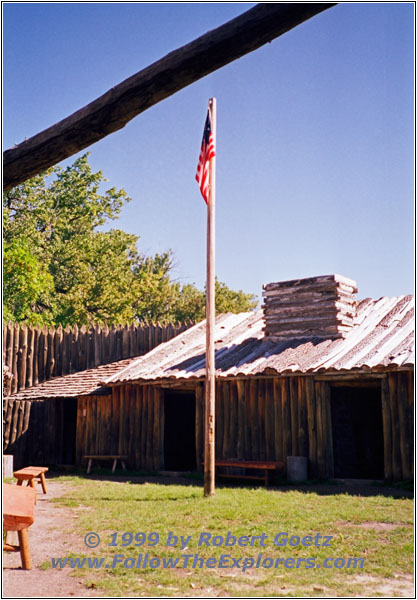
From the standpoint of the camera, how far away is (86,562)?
683 cm

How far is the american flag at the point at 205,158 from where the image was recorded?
12.2 m

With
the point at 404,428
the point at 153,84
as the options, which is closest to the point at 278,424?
the point at 404,428

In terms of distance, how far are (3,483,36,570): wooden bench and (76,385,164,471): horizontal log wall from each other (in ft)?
36.6

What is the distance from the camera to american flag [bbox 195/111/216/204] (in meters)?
12.2

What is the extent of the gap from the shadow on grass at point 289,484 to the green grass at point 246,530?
0.25 m

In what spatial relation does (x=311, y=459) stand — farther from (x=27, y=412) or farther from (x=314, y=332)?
(x=27, y=412)

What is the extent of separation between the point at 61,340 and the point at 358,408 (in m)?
10.3

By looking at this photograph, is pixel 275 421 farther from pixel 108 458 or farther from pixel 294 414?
pixel 108 458

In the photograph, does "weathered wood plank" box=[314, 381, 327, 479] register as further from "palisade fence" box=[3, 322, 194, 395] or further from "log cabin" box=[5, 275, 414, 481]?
"palisade fence" box=[3, 322, 194, 395]

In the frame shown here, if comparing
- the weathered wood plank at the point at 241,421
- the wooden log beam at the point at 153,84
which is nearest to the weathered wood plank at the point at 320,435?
the weathered wood plank at the point at 241,421

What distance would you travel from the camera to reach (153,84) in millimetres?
2863

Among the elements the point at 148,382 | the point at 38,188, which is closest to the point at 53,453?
the point at 148,382

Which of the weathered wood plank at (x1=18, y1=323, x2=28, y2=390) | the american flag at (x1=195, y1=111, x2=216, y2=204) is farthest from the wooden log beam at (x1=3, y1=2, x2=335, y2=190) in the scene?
the weathered wood plank at (x1=18, y1=323, x2=28, y2=390)

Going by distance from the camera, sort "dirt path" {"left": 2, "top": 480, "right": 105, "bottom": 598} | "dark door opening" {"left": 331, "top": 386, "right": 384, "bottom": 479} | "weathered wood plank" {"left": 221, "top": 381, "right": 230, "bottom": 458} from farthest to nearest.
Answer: "dark door opening" {"left": 331, "top": 386, "right": 384, "bottom": 479}, "weathered wood plank" {"left": 221, "top": 381, "right": 230, "bottom": 458}, "dirt path" {"left": 2, "top": 480, "right": 105, "bottom": 598}
